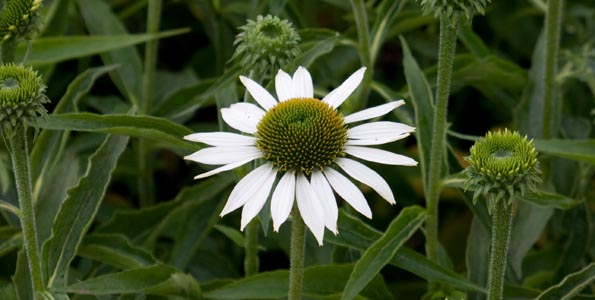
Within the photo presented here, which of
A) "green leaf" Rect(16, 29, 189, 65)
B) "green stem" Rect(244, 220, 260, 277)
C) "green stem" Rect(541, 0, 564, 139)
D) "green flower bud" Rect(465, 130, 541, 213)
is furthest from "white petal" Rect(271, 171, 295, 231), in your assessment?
"green stem" Rect(541, 0, 564, 139)

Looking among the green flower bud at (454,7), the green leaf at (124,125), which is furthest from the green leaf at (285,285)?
the green flower bud at (454,7)

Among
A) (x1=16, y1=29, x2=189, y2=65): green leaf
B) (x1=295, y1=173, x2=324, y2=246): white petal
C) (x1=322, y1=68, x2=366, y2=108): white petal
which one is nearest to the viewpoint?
(x1=295, y1=173, x2=324, y2=246): white petal

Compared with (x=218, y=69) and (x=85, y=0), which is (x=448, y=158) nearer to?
(x=218, y=69)

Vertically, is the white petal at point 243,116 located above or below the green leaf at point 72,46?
below

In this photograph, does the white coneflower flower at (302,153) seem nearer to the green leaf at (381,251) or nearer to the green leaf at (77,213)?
the green leaf at (381,251)

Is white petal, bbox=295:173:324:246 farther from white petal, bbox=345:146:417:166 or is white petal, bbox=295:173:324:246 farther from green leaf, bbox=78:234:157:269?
green leaf, bbox=78:234:157:269

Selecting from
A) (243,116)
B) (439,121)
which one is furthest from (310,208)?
(439,121)

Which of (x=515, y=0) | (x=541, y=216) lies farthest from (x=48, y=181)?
(x=515, y=0)

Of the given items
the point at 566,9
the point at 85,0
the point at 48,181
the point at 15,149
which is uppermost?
the point at 566,9
